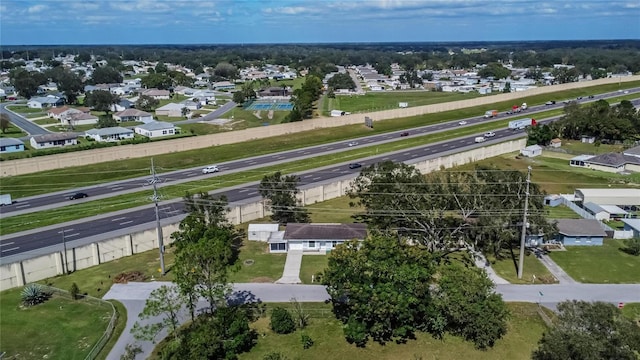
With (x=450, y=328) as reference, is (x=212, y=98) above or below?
→ above

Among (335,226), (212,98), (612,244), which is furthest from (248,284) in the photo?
(212,98)

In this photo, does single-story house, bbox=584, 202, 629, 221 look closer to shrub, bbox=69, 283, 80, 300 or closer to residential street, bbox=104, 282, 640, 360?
residential street, bbox=104, 282, 640, 360

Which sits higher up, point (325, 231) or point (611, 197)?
point (611, 197)

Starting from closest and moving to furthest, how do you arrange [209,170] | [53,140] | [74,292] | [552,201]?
[74,292] → [552,201] → [209,170] → [53,140]

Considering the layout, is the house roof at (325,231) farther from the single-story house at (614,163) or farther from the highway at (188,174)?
the single-story house at (614,163)

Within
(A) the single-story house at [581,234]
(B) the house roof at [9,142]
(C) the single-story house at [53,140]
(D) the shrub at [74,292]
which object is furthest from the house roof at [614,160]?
(B) the house roof at [9,142]

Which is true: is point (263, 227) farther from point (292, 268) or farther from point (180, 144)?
point (180, 144)

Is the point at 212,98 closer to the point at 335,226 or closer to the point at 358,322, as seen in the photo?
the point at 335,226

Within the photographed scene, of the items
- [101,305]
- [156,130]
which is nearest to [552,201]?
[101,305]
